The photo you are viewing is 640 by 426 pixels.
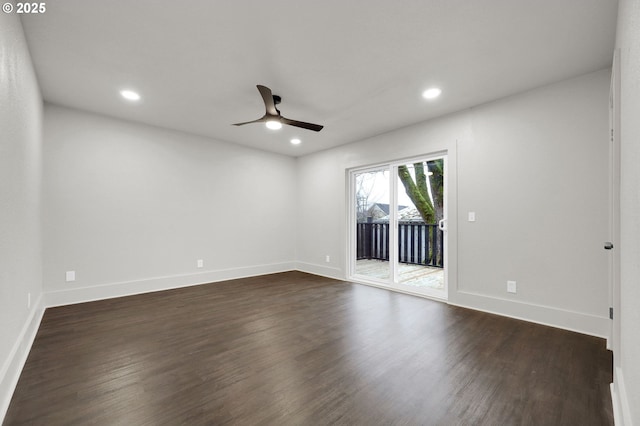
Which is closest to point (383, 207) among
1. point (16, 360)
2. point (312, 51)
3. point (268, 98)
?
point (268, 98)

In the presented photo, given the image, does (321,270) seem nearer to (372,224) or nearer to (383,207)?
(372,224)

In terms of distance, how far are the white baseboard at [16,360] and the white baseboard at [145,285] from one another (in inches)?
32.9

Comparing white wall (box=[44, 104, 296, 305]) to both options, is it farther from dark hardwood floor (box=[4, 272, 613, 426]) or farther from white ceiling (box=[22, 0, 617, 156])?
dark hardwood floor (box=[4, 272, 613, 426])

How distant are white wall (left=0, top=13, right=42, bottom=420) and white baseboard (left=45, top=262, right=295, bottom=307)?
838mm

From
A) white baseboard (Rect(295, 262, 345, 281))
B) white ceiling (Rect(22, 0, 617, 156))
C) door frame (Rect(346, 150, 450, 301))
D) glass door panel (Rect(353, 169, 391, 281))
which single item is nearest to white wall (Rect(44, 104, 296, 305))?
white baseboard (Rect(295, 262, 345, 281))

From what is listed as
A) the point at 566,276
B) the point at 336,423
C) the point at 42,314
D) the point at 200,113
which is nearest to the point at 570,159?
the point at 566,276

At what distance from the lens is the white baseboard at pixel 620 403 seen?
1.36 meters

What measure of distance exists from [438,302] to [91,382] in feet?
12.0

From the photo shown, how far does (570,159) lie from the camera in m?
2.89

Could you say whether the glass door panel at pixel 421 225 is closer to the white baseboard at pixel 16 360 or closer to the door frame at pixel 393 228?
the door frame at pixel 393 228

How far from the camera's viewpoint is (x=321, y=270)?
18.6ft

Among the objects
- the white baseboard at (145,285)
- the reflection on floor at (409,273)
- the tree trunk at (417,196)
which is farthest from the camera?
the reflection on floor at (409,273)

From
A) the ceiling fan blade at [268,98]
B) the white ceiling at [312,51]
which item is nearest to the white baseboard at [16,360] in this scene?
the white ceiling at [312,51]

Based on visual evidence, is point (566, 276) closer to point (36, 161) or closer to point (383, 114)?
point (383, 114)
